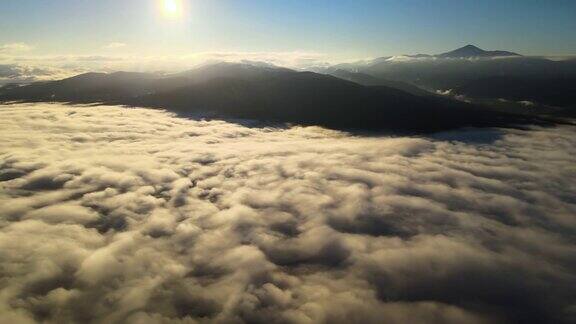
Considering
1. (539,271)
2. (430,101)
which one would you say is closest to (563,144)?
(539,271)

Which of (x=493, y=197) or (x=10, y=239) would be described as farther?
(x=493, y=197)

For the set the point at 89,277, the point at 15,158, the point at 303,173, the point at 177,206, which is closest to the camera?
the point at 89,277

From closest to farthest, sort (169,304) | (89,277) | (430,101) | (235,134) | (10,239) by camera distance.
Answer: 1. (169,304)
2. (89,277)
3. (10,239)
4. (235,134)
5. (430,101)

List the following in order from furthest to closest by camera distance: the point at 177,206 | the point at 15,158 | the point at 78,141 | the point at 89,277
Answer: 1. the point at 78,141
2. the point at 15,158
3. the point at 177,206
4. the point at 89,277

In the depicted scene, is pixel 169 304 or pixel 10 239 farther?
pixel 10 239

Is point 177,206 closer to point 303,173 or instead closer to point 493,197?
point 303,173

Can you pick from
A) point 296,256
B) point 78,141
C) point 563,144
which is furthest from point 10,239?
point 563,144

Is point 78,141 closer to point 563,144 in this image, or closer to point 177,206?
point 177,206

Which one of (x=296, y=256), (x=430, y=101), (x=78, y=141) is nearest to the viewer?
(x=296, y=256)
